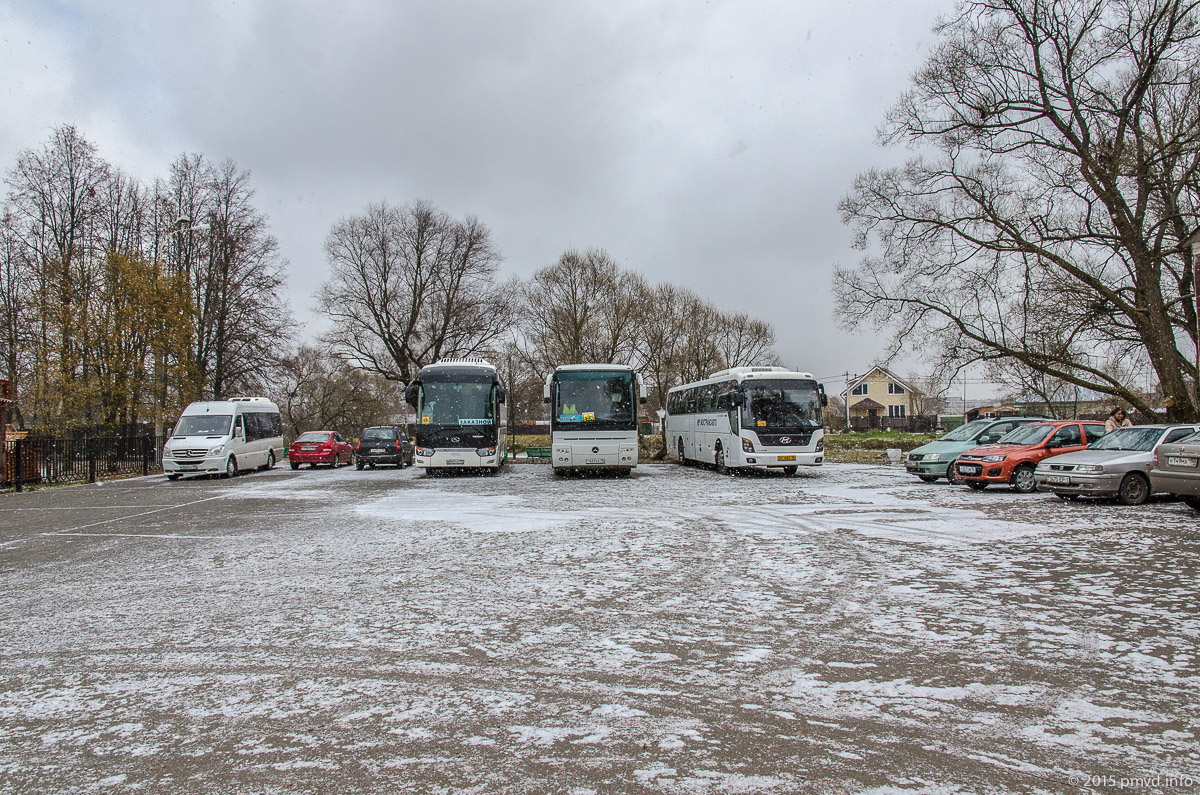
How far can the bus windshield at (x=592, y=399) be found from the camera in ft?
70.7

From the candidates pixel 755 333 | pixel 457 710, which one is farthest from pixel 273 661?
pixel 755 333

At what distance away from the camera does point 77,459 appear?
23484mm

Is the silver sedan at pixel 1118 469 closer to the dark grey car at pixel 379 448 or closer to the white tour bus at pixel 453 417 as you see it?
the white tour bus at pixel 453 417

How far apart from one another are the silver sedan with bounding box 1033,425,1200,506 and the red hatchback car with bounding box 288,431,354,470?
27620 mm

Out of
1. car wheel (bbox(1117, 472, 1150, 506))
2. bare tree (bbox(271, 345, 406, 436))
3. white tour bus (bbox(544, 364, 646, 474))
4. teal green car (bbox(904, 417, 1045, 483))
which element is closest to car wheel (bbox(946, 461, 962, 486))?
teal green car (bbox(904, 417, 1045, 483))

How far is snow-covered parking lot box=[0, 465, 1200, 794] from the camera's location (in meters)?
3.19

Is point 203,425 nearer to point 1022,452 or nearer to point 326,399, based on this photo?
point 1022,452

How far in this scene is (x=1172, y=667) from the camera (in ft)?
14.3

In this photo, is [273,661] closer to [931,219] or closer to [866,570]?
[866,570]

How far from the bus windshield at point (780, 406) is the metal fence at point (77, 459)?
65.4 feet

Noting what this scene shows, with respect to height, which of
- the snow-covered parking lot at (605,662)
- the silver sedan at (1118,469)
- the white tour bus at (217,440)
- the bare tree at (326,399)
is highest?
the bare tree at (326,399)

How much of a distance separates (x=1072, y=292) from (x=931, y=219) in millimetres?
5002

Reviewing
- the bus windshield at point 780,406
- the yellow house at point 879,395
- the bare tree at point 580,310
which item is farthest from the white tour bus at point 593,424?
the yellow house at point 879,395

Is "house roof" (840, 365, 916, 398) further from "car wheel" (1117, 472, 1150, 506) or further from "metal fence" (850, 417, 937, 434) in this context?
"car wheel" (1117, 472, 1150, 506)
